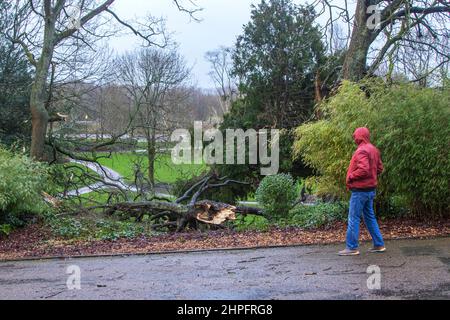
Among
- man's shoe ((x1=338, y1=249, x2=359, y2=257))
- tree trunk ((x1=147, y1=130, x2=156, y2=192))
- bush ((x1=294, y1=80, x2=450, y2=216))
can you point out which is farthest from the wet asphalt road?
tree trunk ((x1=147, y1=130, x2=156, y2=192))

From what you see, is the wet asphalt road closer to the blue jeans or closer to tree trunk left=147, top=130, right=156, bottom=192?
the blue jeans

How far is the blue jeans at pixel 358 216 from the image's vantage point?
842cm

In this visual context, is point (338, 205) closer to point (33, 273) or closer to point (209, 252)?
point (209, 252)

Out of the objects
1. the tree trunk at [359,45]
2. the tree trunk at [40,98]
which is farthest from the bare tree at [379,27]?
the tree trunk at [40,98]

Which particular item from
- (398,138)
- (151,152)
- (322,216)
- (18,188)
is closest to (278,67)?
(151,152)

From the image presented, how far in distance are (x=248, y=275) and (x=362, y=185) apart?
92.9 inches

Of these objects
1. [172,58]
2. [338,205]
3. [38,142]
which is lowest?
[338,205]

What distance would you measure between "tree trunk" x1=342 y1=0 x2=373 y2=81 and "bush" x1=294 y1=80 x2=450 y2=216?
3937 millimetres

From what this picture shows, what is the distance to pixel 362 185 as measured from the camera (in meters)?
8.34

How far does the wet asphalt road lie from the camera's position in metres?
6.45

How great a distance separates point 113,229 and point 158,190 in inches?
744

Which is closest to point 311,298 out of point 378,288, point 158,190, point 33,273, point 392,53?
point 378,288

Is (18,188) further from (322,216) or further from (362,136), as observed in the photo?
(362,136)

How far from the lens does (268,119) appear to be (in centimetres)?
2573
